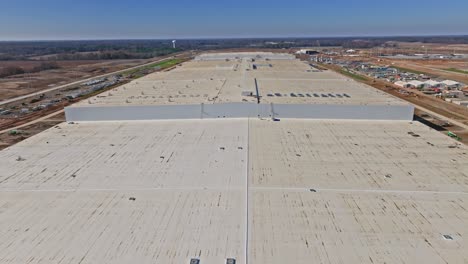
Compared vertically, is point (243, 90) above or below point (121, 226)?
above

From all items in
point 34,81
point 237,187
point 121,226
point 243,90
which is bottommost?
point 34,81

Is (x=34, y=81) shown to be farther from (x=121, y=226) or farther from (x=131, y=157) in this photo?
(x=121, y=226)

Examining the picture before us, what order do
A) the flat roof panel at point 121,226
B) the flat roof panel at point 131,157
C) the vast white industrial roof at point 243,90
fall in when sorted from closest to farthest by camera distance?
the flat roof panel at point 121,226 < the flat roof panel at point 131,157 < the vast white industrial roof at point 243,90

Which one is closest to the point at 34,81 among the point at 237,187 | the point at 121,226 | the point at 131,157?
the point at 131,157

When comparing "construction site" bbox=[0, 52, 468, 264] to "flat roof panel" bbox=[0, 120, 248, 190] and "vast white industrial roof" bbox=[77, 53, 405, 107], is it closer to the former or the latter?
"flat roof panel" bbox=[0, 120, 248, 190]

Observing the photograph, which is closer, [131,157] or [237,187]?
[237,187]

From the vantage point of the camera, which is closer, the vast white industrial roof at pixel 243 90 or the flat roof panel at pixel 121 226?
the flat roof panel at pixel 121 226

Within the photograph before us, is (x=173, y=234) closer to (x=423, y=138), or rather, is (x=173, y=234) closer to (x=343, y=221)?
(x=343, y=221)

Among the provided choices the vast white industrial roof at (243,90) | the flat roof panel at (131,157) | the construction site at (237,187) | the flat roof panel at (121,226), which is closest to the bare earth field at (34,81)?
the vast white industrial roof at (243,90)

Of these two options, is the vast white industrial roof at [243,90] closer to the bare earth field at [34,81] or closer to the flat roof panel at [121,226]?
the flat roof panel at [121,226]
